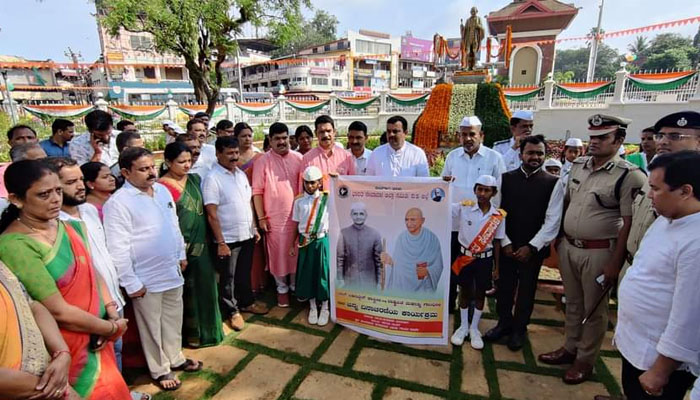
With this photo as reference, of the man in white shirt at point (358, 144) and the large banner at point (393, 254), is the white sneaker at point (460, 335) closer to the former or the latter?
the large banner at point (393, 254)

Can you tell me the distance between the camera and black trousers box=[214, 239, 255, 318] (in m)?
3.24

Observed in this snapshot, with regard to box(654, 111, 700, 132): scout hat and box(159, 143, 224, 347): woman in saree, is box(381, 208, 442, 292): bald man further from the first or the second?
box(654, 111, 700, 132): scout hat

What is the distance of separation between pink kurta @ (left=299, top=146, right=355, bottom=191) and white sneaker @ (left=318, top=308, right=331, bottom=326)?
1.15m

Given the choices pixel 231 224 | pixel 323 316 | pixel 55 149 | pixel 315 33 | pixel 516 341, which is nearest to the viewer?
pixel 516 341

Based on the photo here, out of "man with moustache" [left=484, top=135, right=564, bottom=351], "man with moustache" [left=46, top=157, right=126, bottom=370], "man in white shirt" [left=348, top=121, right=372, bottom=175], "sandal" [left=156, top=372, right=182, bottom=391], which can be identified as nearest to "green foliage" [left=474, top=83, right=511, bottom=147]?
"man in white shirt" [left=348, top=121, right=372, bottom=175]

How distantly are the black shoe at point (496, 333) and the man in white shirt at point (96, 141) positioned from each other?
401 centimetres

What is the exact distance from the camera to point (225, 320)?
3355mm

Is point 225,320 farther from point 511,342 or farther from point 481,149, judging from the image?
point 481,149

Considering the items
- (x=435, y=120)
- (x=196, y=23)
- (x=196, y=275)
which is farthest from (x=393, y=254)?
(x=196, y=23)

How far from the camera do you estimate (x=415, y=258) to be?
9.34 ft

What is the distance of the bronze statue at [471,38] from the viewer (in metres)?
11.4

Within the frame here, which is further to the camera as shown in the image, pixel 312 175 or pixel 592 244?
pixel 312 175

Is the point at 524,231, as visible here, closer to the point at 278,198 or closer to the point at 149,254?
the point at 278,198

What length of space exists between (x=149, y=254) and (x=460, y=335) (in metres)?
2.40
